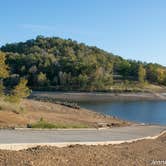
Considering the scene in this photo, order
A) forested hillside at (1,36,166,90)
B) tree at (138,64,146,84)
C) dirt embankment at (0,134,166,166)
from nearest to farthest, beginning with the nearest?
dirt embankment at (0,134,166,166)
forested hillside at (1,36,166,90)
tree at (138,64,146,84)

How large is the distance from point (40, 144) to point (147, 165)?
4.03m

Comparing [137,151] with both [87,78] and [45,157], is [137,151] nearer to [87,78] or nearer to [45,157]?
[45,157]

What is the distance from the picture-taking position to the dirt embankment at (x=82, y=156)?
42.9 ft

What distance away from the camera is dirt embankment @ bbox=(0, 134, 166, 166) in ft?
42.9

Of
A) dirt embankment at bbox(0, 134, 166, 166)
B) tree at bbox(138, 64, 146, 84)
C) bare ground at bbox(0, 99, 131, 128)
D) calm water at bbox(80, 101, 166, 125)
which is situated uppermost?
tree at bbox(138, 64, 146, 84)

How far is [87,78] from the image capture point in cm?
15275

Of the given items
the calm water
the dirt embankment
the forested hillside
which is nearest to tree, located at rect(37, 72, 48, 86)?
the forested hillside

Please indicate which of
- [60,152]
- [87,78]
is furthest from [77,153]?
[87,78]

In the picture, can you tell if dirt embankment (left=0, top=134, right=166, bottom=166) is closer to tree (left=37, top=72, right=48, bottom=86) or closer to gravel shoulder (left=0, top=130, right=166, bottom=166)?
gravel shoulder (left=0, top=130, right=166, bottom=166)

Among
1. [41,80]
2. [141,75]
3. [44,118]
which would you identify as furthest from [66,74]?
[44,118]

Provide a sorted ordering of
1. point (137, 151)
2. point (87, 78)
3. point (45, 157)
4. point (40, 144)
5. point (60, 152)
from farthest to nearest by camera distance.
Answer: point (87, 78), point (137, 151), point (40, 144), point (60, 152), point (45, 157)

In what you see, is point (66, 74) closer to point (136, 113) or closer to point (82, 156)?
point (136, 113)

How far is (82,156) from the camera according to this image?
14.7 m

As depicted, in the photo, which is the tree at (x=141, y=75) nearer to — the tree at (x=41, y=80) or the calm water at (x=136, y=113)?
the tree at (x=41, y=80)
